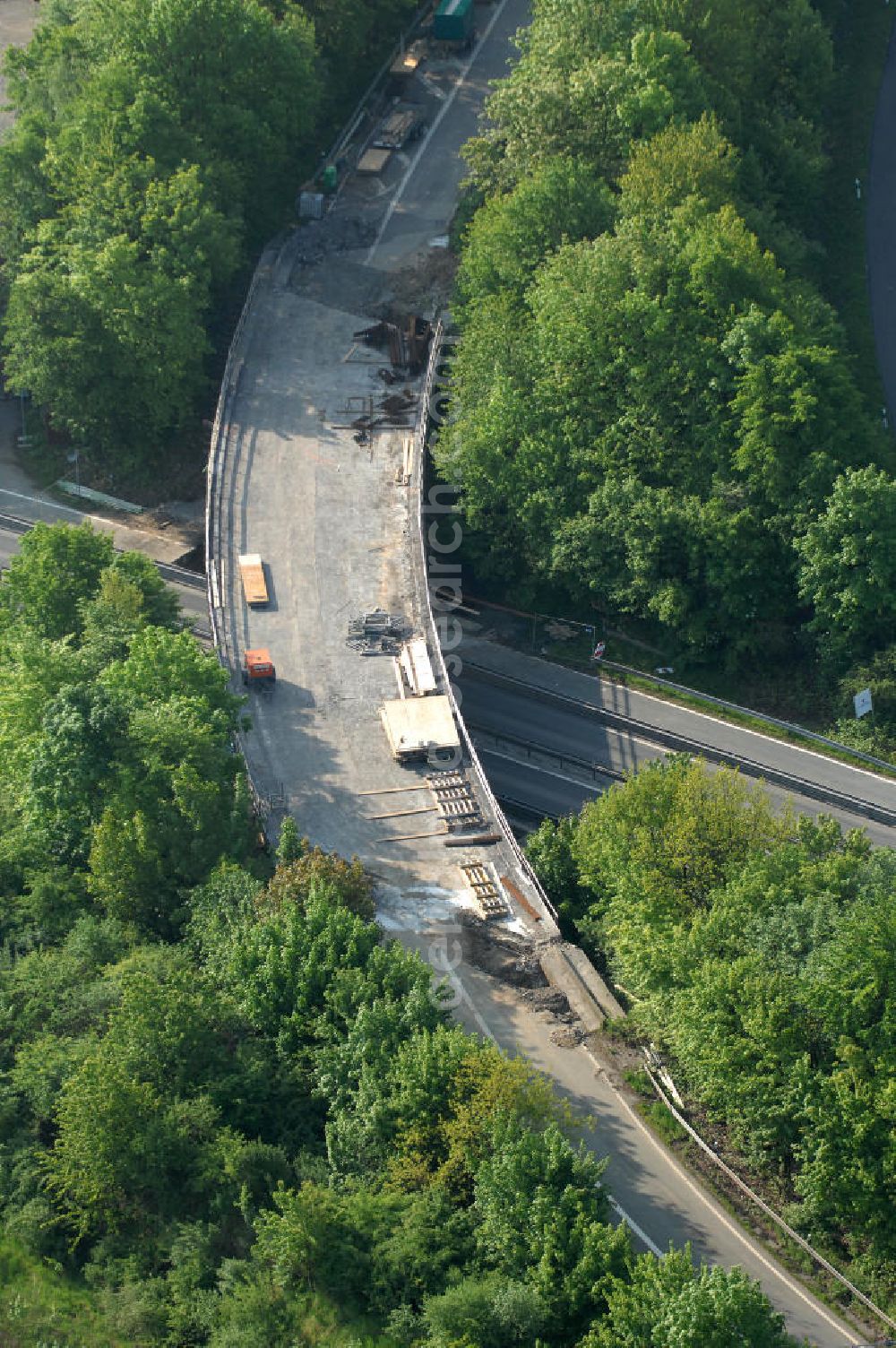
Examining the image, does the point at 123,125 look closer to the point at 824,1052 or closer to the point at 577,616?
the point at 577,616

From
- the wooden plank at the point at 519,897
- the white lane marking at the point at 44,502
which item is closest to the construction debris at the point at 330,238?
the white lane marking at the point at 44,502

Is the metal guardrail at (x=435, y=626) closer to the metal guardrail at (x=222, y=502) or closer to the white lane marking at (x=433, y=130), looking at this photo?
the metal guardrail at (x=222, y=502)

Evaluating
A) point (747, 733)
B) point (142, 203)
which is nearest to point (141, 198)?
point (142, 203)

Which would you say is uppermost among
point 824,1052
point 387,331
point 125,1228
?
point 387,331

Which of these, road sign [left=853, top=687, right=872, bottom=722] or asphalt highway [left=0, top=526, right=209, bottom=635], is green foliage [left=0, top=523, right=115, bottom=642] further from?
road sign [left=853, top=687, right=872, bottom=722]

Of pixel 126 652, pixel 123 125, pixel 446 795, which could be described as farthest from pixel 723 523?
pixel 123 125

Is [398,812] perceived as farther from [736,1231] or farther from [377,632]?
[736,1231]

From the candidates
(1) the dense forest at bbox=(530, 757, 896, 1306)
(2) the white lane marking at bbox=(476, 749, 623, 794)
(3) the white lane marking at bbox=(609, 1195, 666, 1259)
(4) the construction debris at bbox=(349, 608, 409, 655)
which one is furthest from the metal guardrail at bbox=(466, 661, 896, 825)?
(3) the white lane marking at bbox=(609, 1195, 666, 1259)
